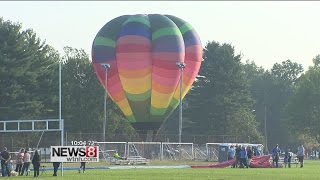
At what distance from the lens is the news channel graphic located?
4266cm

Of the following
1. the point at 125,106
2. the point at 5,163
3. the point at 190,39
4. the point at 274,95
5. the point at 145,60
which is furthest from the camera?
the point at 274,95

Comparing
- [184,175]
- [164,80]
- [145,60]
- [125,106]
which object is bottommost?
[184,175]

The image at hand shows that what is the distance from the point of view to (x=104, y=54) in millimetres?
78750

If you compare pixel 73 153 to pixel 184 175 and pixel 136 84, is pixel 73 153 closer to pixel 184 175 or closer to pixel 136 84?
pixel 184 175

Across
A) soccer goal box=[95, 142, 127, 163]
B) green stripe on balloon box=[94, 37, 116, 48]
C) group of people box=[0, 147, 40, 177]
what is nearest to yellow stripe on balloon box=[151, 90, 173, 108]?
green stripe on balloon box=[94, 37, 116, 48]

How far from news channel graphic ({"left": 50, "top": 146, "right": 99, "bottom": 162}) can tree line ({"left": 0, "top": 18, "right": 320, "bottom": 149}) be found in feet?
163

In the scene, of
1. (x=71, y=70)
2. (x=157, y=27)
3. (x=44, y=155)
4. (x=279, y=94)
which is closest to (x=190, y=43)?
(x=157, y=27)

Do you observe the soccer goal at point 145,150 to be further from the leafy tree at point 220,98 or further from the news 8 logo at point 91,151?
the leafy tree at point 220,98

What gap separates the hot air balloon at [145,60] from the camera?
77812 mm

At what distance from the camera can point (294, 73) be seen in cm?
16338

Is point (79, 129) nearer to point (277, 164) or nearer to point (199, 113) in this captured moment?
point (199, 113)

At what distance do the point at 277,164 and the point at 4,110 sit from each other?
3827cm

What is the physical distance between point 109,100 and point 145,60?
102 feet

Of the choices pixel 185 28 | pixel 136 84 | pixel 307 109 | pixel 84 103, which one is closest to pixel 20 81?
pixel 84 103
